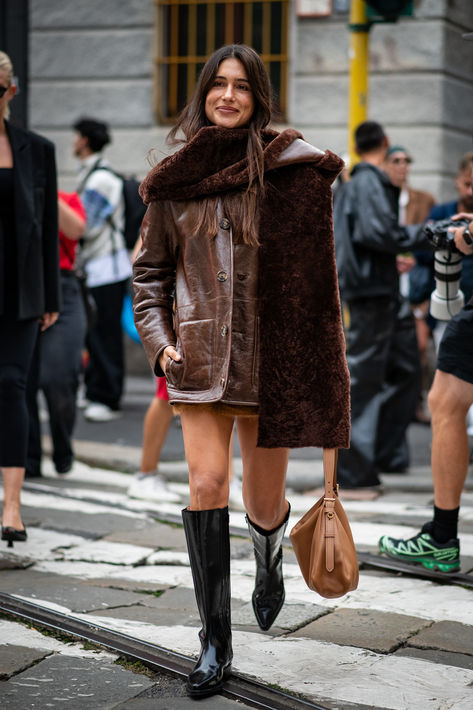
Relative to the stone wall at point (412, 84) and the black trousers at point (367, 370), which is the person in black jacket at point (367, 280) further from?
the stone wall at point (412, 84)

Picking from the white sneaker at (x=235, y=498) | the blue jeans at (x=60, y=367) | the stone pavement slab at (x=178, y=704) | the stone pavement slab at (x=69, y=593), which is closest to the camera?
the stone pavement slab at (x=178, y=704)

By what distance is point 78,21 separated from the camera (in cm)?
1203

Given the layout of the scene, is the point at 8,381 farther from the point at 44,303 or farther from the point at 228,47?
the point at 228,47

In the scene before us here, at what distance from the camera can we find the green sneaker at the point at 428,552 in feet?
14.9

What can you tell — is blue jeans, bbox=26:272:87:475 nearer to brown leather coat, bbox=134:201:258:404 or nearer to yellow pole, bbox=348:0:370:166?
yellow pole, bbox=348:0:370:166

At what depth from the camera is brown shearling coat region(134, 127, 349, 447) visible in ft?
11.4

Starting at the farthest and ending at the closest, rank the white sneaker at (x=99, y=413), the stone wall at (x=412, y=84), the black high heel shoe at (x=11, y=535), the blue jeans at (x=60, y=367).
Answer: the stone wall at (x=412, y=84) → the white sneaker at (x=99, y=413) → the blue jeans at (x=60, y=367) → the black high heel shoe at (x=11, y=535)

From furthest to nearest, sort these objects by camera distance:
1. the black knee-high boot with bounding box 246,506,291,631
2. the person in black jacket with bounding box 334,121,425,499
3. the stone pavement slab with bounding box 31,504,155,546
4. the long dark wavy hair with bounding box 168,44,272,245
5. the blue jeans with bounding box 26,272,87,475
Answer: the blue jeans with bounding box 26,272,87,475 → the person in black jacket with bounding box 334,121,425,499 → the stone pavement slab with bounding box 31,504,155,546 → the black knee-high boot with bounding box 246,506,291,631 → the long dark wavy hair with bounding box 168,44,272,245

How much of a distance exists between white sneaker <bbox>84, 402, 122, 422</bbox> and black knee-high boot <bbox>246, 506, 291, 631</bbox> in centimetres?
549

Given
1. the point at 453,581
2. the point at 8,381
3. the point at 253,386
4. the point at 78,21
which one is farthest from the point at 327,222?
the point at 78,21

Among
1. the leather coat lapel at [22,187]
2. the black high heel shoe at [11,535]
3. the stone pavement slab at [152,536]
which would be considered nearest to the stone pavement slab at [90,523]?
the stone pavement slab at [152,536]

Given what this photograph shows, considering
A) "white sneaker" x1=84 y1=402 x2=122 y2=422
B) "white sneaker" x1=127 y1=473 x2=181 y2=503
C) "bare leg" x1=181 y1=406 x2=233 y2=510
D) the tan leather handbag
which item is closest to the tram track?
the tan leather handbag

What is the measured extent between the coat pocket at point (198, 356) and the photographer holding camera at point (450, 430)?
138cm

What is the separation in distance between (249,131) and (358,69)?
421cm
